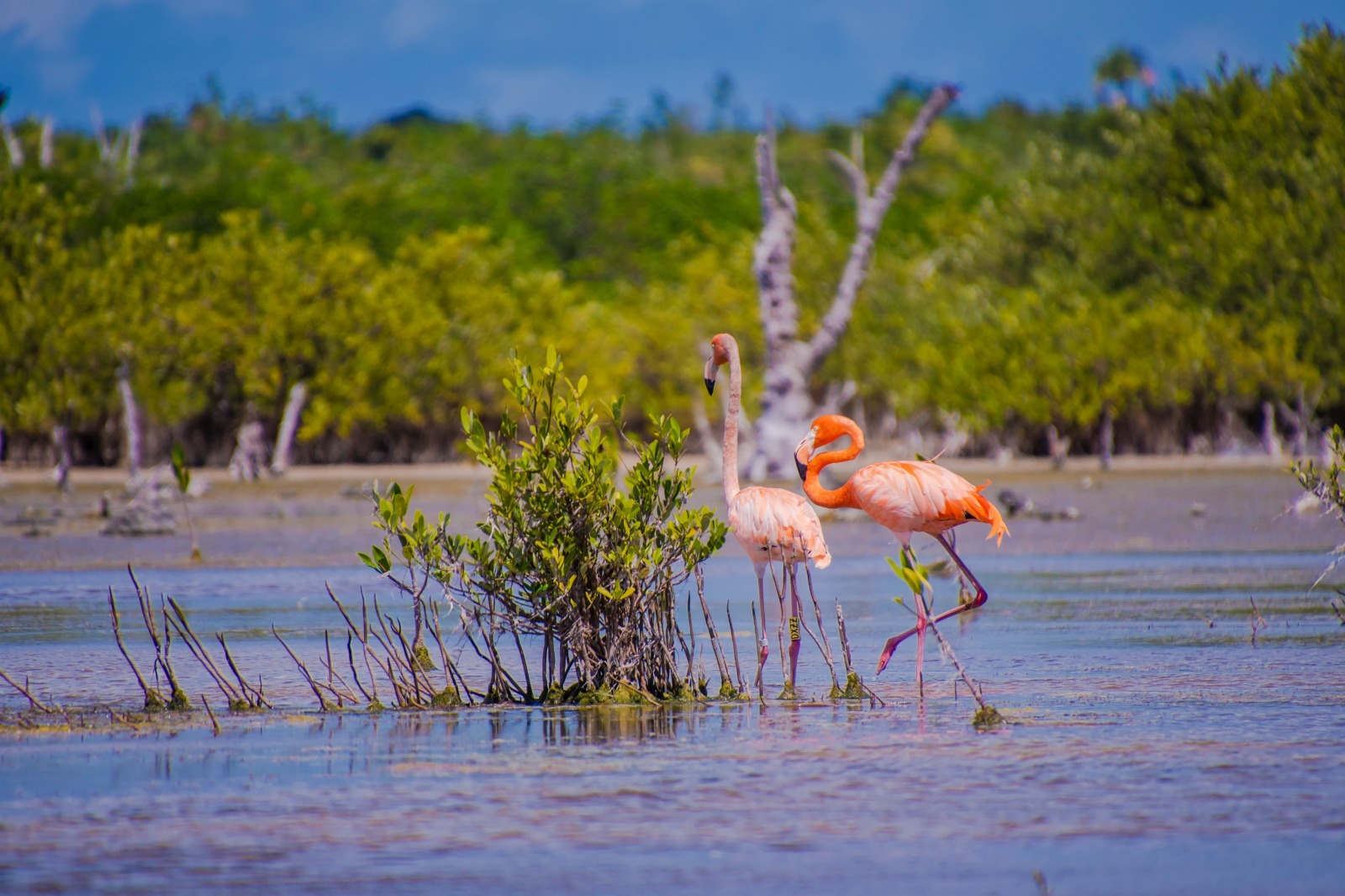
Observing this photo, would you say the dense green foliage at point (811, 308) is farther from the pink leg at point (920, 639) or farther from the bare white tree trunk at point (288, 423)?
the pink leg at point (920, 639)

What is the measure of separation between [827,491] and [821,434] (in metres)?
0.33

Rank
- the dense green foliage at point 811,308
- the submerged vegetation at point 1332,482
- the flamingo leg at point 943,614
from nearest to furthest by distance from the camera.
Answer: the flamingo leg at point 943,614
the submerged vegetation at point 1332,482
the dense green foliage at point 811,308

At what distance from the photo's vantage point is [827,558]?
295 inches

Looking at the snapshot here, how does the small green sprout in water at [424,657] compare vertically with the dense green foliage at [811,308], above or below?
below

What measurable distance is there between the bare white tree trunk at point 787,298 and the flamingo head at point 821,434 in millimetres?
21639

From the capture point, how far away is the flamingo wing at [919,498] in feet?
25.8

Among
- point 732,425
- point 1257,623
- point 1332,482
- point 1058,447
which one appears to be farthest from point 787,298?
point 732,425

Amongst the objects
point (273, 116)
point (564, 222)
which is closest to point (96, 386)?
point (564, 222)

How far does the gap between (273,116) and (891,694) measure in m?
91.6

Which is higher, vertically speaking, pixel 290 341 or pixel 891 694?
pixel 290 341

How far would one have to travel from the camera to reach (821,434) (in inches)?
321

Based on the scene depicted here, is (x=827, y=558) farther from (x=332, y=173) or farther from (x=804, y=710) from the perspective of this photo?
(x=332, y=173)

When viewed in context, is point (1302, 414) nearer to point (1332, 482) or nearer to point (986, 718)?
point (1332, 482)

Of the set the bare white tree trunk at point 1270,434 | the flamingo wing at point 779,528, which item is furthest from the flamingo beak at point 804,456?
the bare white tree trunk at point 1270,434
